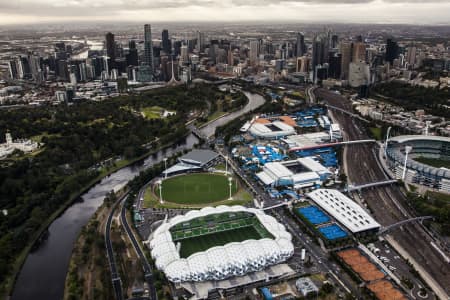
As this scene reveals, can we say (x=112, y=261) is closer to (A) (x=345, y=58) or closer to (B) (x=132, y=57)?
(A) (x=345, y=58)

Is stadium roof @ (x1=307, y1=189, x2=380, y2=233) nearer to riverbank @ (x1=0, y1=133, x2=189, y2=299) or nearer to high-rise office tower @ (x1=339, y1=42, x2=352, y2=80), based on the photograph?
riverbank @ (x1=0, y1=133, x2=189, y2=299)

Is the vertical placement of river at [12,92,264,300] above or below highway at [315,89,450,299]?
below

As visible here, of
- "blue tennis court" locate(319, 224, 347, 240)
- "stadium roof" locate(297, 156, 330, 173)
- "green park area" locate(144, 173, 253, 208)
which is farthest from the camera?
"stadium roof" locate(297, 156, 330, 173)

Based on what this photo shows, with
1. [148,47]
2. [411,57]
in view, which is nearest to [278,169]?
[148,47]

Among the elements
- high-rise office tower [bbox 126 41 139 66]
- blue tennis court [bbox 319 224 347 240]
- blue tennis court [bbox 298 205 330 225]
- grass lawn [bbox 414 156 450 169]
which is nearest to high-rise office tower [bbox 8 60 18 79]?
high-rise office tower [bbox 126 41 139 66]

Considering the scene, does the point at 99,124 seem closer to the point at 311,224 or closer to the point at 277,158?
the point at 277,158

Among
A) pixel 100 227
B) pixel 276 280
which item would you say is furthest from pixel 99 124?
pixel 276 280

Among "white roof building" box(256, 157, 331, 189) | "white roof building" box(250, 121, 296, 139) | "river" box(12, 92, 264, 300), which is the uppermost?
"white roof building" box(250, 121, 296, 139)
